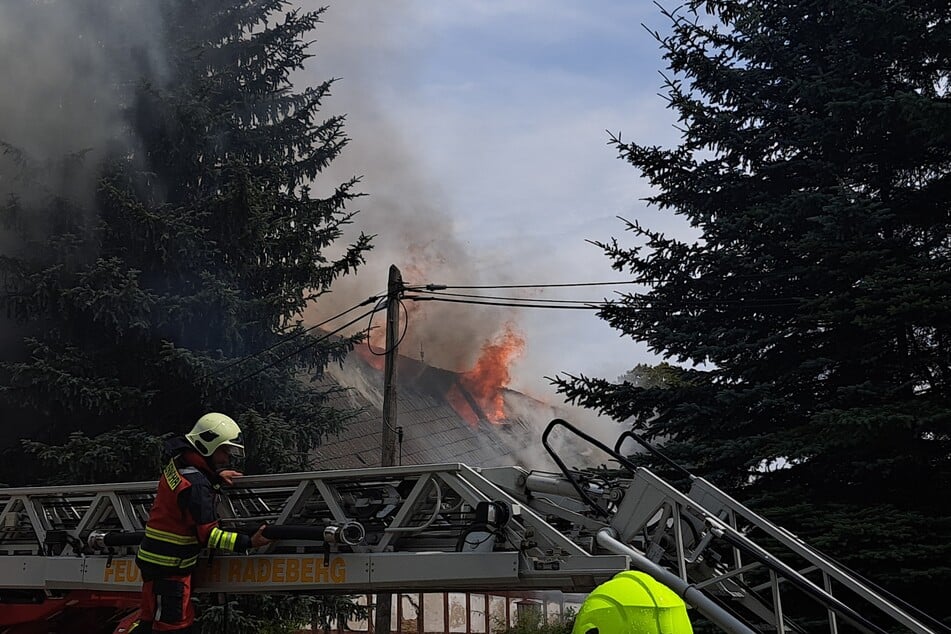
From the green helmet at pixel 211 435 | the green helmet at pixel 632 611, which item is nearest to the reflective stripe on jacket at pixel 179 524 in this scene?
the green helmet at pixel 211 435

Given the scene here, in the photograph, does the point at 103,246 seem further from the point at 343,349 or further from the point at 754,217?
the point at 754,217

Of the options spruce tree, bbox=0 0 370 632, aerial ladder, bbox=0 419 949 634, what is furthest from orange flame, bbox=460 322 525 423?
aerial ladder, bbox=0 419 949 634

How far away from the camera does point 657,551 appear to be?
5152mm

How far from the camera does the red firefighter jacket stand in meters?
5.19

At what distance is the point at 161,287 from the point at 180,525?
9990 millimetres

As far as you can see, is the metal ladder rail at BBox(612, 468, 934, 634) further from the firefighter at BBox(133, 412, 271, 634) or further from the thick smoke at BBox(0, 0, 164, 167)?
the thick smoke at BBox(0, 0, 164, 167)

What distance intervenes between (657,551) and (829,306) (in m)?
5.96

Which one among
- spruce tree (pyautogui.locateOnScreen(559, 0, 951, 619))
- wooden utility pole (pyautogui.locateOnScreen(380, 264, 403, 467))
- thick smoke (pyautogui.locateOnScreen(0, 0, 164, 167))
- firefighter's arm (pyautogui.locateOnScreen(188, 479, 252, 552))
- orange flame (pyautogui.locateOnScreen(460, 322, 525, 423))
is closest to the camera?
firefighter's arm (pyautogui.locateOnScreen(188, 479, 252, 552))

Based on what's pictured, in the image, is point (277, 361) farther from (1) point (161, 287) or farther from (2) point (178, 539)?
(2) point (178, 539)

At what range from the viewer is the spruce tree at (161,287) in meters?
13.5

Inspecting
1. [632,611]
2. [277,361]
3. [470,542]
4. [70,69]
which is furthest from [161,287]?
[632,611]

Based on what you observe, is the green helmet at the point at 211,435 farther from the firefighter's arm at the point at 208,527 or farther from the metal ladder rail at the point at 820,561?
the metal ladder rail at the point at 820,561

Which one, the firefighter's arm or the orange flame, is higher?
the orange flame

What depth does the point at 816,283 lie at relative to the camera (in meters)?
10.8
